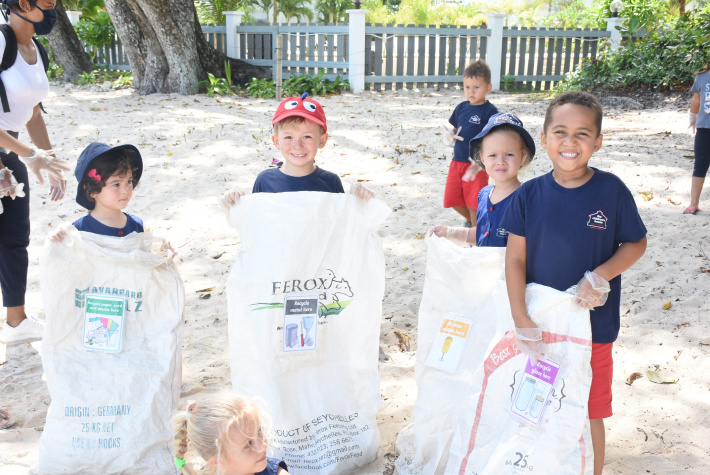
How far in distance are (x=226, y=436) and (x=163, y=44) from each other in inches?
405

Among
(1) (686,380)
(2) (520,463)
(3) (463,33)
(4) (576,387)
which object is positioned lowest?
(1) (686,380)

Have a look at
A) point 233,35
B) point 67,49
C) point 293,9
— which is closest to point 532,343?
point 233,35

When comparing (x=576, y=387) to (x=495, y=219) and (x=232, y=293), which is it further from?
(x=232, y=293)

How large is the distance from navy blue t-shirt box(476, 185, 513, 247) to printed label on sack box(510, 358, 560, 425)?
0.69 m

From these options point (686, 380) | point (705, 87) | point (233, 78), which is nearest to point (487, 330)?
point (686, 380)

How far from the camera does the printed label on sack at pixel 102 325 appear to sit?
7.75 feet

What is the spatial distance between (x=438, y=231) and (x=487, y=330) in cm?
47

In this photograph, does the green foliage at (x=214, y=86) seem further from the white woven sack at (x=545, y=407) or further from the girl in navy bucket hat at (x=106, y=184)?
the white woven sack at (x=545, y=407)

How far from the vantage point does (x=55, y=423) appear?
2309 millimetres

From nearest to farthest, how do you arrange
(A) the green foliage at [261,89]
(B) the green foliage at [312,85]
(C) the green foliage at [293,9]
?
(A) the green foliage at [261,89] → (B) the green foliage at [312,85] → (C) the green foliage at [293,9]

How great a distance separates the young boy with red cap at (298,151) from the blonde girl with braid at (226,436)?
853 mm

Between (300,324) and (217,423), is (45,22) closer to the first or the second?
(300,324)

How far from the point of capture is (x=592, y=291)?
74.1 inches

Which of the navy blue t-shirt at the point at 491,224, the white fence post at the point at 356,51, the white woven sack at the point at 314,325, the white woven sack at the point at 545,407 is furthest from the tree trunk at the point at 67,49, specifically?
the white woven sack at the point at 545,407
